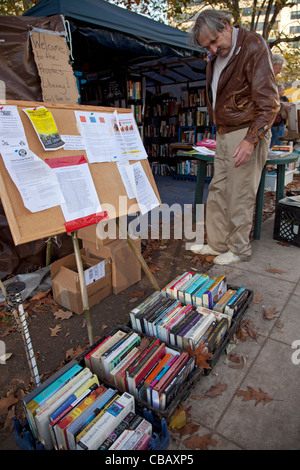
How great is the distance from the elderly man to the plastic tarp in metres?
1.43

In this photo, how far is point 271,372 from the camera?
1.78m

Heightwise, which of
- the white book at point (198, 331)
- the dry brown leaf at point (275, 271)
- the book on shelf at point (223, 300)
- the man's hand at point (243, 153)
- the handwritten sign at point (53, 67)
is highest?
the handwritten sign at point (53, 67)

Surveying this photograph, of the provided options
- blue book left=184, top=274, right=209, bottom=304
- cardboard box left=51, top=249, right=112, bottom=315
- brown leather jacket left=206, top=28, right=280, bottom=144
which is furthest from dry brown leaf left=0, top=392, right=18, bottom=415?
brown leather jacket left=206, top=28, right=280, bottom=144

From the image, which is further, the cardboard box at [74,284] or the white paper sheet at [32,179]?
the cardboard box at [74,284]

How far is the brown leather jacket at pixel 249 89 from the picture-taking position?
2.37 metres

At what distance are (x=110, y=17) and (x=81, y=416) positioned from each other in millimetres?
4283

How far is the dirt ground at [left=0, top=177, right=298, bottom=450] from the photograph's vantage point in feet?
5.66

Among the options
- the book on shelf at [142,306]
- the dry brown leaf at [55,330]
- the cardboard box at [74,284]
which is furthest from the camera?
the cardboard box at [74,284]

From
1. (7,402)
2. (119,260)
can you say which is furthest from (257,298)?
(7,402)

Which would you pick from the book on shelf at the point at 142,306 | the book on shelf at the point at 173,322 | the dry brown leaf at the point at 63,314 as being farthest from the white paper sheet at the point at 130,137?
the dry brown leaf at the point at 63,314

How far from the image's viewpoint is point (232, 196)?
9.37ft

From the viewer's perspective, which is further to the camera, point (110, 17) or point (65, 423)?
point (110, 17)

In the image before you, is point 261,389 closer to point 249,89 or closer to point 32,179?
point 32,179

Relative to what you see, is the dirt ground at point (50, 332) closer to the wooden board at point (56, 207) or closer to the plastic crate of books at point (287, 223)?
the wooden board at point (56, 207)
